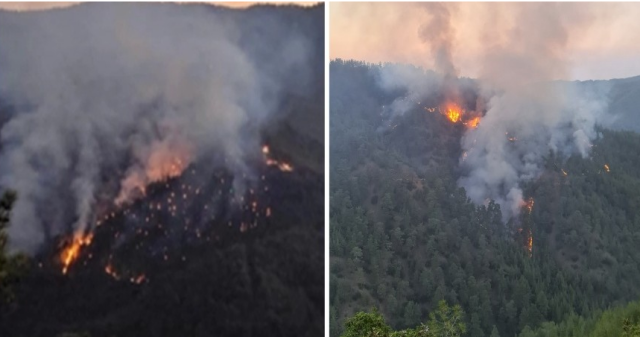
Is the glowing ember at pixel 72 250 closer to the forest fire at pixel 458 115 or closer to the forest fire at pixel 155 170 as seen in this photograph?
the forest fire at pixel 155 170

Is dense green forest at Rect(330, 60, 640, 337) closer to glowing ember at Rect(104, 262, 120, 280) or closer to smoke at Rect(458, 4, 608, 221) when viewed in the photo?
smoke at Rect(458, 4, 608, 221)

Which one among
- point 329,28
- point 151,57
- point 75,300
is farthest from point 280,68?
point 75,300

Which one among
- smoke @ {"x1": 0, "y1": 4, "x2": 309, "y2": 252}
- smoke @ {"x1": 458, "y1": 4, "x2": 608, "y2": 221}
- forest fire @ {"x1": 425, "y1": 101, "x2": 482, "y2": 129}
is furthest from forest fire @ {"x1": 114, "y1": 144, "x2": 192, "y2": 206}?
smoke @ {"x1": 458, "y1": 4, "x2": 608, "y2": 221}

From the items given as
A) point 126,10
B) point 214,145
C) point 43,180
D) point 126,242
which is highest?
point 126,10

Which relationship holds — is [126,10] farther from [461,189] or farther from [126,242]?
[461,189]

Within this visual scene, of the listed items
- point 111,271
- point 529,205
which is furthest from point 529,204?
point 111,271

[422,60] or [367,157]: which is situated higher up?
[422,60]
